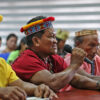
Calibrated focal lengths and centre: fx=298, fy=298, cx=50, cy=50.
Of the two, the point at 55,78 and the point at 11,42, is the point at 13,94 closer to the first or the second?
the point at 55,78

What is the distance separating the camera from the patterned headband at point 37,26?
249 centimetres

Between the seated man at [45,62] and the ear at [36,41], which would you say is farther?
the ear at [36,41]

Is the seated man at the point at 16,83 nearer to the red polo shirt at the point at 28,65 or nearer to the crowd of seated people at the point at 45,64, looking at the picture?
the crowd of seated people at the point at 45,64

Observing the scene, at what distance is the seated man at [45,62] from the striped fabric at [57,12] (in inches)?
194

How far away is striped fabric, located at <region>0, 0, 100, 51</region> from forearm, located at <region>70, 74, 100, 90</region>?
4.86m

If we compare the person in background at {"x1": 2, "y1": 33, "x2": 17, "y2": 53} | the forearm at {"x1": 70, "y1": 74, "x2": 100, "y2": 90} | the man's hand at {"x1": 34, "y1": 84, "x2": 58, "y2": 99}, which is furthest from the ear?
the person in background at {"x1": 2, "y1": 33, "x2": 17, "y2": 53}

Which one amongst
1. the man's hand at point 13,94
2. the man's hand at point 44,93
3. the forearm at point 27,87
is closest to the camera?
the man's hand at point 13,94

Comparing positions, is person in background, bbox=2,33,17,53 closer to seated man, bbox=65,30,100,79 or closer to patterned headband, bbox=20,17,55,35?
seated man, bbox=65,30,100,79

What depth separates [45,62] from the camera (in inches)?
102

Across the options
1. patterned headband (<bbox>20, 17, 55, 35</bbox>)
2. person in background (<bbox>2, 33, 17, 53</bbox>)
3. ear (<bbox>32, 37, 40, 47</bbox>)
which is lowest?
person in background (<bbox>2, 33, 17, 53</bbox>)

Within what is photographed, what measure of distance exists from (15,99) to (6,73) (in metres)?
0.58

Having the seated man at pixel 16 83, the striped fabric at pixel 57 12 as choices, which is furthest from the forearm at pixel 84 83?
the striped fabric at pixel 57 12

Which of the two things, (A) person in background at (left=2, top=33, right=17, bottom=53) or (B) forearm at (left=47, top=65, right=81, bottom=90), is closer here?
(B) forearm at (left=47, top=65, right=81, bottom=90)

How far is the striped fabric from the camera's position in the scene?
25.1ft
